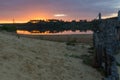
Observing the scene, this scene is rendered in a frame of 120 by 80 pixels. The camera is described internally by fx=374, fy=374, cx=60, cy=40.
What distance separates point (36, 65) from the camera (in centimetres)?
1778

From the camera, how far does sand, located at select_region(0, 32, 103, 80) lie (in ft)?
53.0

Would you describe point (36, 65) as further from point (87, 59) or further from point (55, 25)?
point (55, 25)

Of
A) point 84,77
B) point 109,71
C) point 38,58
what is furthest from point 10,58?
point 109,71

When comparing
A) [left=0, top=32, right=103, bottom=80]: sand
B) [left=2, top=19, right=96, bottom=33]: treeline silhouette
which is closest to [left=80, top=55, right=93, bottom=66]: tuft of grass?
[left=0, top=32, right=103, bottom=80]: sand

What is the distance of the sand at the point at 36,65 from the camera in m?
16.2

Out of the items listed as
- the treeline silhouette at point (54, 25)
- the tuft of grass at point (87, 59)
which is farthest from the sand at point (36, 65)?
the treeline silhouette at point (54, 25)

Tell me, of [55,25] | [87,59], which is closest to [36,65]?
[87,59]

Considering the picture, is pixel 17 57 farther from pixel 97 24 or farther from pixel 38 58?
pixel 97 24

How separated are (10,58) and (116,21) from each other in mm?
5920

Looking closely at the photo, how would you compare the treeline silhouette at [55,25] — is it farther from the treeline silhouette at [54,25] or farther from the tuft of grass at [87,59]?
the tuft of grass at [87,59]

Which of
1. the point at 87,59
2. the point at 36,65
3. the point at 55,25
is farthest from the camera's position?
the point at 55,25

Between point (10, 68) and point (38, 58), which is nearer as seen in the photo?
point (10, 68)

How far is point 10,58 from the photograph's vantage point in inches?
679

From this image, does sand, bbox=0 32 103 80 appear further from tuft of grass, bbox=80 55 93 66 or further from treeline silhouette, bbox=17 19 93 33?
treeline silhouette, bbox=17 19 93 33
